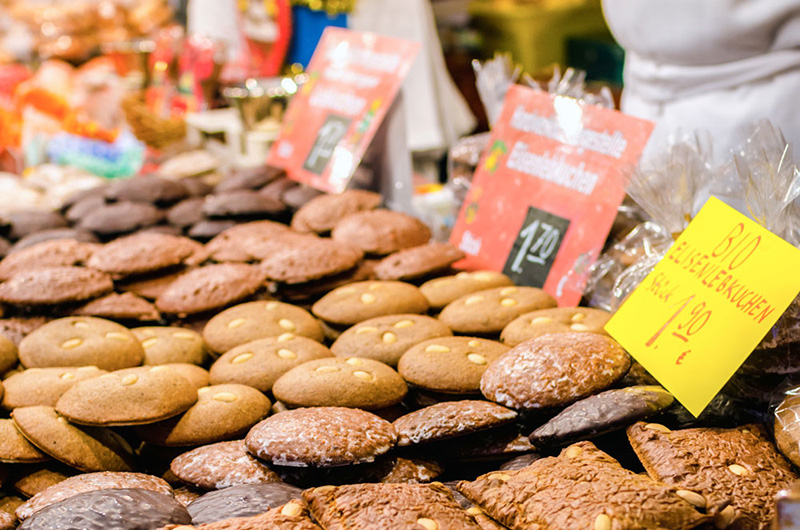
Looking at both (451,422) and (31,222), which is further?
(31,222)

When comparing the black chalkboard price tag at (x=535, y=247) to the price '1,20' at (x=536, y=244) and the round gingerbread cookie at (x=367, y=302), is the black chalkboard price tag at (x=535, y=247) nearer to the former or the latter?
the price '1,20' at (x=536, y=244)

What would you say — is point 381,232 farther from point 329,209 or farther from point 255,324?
point 255,324

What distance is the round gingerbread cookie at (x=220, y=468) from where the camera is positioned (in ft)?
4.10

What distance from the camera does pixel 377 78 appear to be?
8.77ft

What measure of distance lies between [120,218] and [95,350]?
0.90 m

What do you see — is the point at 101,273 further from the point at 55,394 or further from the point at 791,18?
the point at 791,18

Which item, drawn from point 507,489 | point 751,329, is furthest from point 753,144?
point 507,489

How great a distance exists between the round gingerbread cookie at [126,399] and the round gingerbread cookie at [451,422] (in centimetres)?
43

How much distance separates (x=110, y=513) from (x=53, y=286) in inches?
37.3

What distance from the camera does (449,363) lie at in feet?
4.85

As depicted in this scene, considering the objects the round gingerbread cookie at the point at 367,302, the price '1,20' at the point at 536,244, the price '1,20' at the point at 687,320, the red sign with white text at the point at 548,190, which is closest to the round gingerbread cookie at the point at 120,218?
the round gingerbread cookie at the point at 367,302

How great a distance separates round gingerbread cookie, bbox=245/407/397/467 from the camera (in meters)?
1.21

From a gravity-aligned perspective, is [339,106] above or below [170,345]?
above

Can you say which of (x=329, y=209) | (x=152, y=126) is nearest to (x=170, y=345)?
(x=329, y=209)
